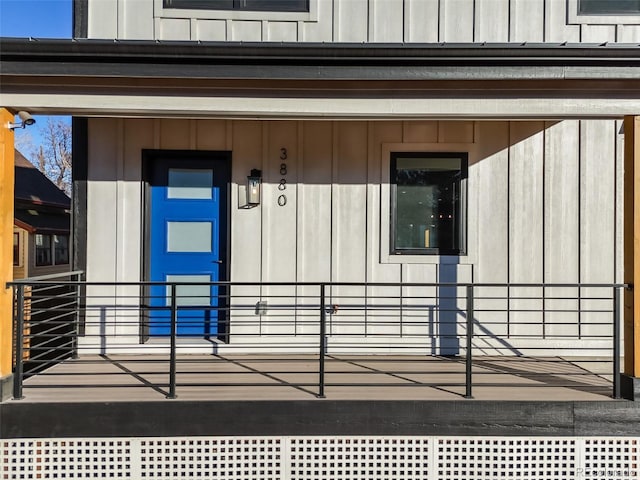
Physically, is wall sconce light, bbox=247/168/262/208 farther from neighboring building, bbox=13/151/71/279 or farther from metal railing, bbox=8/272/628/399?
neighboring building, bbox=13/151/71/279

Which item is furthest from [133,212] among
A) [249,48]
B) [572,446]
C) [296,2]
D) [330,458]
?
[572,446]

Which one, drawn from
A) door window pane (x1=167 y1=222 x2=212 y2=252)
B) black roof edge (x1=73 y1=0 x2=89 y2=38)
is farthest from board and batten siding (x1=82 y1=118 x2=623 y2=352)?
black roof edge (x1=73 y1=0 x2=89 y2=38)

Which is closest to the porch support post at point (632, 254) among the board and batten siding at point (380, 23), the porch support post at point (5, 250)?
the board and batten siding at point (380, 23)

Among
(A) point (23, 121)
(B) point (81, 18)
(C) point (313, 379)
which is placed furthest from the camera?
(B) point (81, 18)

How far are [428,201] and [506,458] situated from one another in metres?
2.50

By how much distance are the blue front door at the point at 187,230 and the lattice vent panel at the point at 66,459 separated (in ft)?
5.24

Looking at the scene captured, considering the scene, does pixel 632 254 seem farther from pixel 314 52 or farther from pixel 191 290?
pixel 191 290

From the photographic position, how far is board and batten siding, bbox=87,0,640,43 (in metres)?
4.67

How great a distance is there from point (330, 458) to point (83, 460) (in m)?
1.81

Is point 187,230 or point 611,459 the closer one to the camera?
point 611,459

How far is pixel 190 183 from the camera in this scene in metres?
4.98

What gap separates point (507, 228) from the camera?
4.91 metres

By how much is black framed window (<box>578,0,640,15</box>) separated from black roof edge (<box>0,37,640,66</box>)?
5.93 feet

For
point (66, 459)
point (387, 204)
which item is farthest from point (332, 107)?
point (66, 459)
